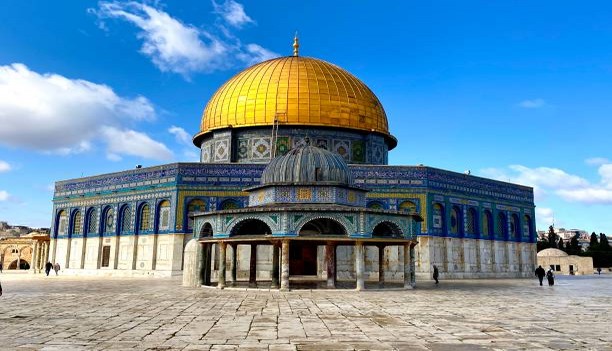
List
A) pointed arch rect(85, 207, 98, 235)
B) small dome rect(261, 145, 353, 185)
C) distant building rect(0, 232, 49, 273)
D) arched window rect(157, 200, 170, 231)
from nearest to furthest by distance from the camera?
small dome rect(261, 145, 353, 185), arched window rect(157, 200, 170, 231), pointed arch rect(85, 207, 98, 235), distant building rect(0, 232, 49, 273)

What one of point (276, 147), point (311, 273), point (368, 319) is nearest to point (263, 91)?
point (276, 147)

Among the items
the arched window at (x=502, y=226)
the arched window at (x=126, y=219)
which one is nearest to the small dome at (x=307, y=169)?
the arched window at (x=126, y=219)

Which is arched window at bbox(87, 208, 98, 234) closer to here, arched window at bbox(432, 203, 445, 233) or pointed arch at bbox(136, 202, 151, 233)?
pointed arch at bbox(136, 202, 151, 233)

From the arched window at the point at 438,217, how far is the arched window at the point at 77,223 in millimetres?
23877

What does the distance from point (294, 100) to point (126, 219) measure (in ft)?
44.3

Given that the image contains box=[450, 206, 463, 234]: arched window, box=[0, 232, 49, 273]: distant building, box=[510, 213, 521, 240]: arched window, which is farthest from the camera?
box=[0, 232, 49, 273]: distant building

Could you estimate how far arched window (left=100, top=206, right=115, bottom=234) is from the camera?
3590cm

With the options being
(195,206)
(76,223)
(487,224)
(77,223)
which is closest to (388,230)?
(195,206)

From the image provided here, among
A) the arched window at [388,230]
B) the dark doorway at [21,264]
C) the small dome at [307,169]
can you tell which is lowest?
the dark doorway at [21,264]

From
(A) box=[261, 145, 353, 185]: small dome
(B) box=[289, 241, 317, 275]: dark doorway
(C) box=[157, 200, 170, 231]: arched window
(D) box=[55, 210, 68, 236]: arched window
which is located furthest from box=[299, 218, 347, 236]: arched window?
(D) box=[55, 210, 68, 236]: arched window

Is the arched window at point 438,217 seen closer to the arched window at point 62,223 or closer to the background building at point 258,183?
the background building at point 258,183

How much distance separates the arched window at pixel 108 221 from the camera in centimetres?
3590

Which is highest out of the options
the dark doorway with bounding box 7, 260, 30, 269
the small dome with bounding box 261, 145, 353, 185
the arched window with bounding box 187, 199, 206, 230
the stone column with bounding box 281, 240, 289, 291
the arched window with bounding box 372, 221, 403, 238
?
the small dome with bounding box 261, 145, 353, 185

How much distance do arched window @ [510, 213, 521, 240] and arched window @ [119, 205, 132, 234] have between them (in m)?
26.2
